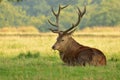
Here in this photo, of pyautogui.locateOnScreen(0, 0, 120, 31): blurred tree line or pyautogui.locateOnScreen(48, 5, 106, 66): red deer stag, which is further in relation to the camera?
pyautogui.locateOnScreen(0, 0, 120, 31): blurred tree line

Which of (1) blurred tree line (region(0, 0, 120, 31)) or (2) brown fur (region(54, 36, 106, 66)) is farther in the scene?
(1) blurred tree line (region(0, 0, 120, 31))

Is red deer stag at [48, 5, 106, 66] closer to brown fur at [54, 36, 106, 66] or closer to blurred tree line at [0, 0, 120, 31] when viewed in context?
brown fur at [54, 36, 106, 66]

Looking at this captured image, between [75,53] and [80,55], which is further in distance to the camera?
[75,53]

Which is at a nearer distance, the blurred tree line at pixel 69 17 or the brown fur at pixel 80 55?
the brown fur at pixel 80 55

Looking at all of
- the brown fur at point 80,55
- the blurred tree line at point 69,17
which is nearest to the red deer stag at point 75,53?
the brown fur at point 80,55

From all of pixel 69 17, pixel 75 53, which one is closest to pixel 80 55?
pixel 75 53

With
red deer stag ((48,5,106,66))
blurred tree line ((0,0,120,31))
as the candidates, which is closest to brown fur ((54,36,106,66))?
red deer stag ((48,5,106,66))

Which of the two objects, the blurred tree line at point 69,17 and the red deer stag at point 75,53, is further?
the blurred tree line at point 69,17

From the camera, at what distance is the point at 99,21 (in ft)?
246

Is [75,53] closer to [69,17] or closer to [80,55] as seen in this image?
[80,55]

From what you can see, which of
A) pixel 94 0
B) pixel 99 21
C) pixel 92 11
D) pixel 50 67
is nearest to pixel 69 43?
pixel 50 67

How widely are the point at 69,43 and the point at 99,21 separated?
60.6m

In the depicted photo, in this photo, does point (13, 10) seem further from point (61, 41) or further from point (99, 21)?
point (61, 41)

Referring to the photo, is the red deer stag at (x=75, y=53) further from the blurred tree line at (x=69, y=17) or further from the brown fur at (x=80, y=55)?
the blurred tree line at (x=69, y=17)
